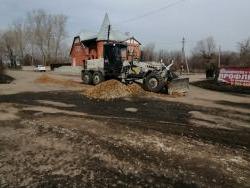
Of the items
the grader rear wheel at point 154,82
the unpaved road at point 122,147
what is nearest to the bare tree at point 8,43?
the grader rear wheel at point 154,82

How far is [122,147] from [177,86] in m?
12.4

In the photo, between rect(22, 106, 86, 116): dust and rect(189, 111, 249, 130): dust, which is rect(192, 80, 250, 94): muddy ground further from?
rect(22, 106, 86, 116): dust

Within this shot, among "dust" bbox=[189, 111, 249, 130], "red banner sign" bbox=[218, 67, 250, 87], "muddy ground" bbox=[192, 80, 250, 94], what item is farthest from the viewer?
"red banner sign" bbox=[218, 67, 250, 87]

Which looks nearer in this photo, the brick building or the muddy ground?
the muddy ground

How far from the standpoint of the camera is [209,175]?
246 inches

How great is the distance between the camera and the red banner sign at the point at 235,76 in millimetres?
24141

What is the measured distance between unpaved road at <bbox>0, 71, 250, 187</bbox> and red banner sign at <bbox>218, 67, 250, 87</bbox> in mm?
11606

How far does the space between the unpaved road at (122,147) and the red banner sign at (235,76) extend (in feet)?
38.1

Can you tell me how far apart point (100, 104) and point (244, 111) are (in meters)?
6.21

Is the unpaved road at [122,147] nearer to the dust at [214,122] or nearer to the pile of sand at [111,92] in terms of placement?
the dust at [214,122]

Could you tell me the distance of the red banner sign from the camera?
24.1 meters

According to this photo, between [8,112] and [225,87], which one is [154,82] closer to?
[225,87]

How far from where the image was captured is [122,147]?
25.8 ft

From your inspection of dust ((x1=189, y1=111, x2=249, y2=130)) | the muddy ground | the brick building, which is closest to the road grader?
the muddy ground
